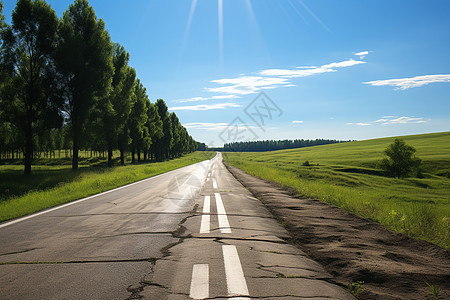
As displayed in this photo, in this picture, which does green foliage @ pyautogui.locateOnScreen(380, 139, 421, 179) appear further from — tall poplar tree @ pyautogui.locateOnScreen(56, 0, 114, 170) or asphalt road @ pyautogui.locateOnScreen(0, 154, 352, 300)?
asphalt road @ pyautogui.locateOnScreen(0, 154, 352, 300)

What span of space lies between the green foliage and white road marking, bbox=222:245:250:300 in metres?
50.3

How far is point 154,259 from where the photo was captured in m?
4.23

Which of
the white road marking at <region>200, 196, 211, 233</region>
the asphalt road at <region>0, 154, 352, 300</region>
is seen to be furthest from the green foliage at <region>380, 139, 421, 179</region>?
the asphalt road at <region>0, 154, 352, 300</region>

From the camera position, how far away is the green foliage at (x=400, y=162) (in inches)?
1791

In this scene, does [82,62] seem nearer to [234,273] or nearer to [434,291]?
[234,273]

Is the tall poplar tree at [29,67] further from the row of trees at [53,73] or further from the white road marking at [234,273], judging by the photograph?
the white road marking at [234,273]

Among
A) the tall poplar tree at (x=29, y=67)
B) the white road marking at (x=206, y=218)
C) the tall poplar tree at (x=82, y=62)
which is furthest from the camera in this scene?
the tall poplar tree at (x=82, y=62)

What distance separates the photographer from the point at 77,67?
925 inches

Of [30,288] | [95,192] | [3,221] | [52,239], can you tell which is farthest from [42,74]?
[30,288]

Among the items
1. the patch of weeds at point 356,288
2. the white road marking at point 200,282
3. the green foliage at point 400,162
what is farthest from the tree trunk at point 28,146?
the green foliage at point 400,162

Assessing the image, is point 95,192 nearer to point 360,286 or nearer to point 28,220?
point 28,220

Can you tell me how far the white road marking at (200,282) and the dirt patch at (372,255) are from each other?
1804 mm

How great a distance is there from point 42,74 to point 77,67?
2.84 metres

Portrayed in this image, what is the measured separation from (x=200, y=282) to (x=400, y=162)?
52028 mm
